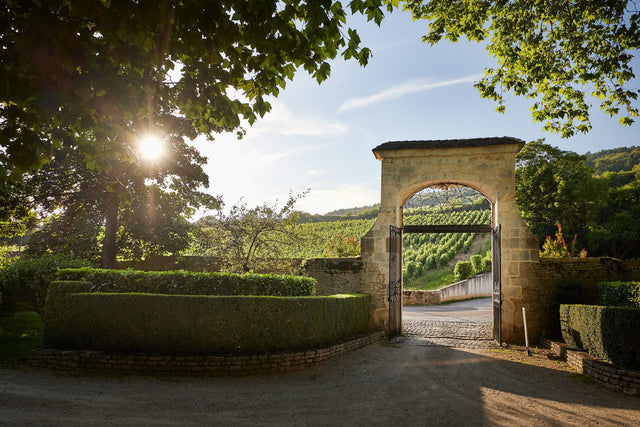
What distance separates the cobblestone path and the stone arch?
79 cm

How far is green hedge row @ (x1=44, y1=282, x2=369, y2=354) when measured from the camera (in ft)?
21.0

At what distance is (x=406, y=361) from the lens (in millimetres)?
7477

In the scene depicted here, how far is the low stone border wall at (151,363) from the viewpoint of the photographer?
612 centimetres

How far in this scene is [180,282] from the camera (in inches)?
309

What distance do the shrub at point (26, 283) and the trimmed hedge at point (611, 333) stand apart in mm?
13684

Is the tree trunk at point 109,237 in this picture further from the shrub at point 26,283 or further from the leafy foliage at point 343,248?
the leafy foliage at point 343,248

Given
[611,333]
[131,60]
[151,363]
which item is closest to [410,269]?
[611,333]

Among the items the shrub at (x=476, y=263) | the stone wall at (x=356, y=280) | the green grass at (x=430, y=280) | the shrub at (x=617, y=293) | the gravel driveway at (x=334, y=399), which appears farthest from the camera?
the green grass at (x=430, y=280)

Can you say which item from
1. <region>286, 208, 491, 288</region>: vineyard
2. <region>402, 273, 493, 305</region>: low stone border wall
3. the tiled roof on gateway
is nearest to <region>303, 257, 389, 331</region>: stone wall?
the tiled roof on gateway

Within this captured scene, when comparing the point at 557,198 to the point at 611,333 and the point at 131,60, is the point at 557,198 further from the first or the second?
the point at 131,60

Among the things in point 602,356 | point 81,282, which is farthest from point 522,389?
point 81,282

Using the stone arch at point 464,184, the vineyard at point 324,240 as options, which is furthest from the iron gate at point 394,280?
the vineyard at point 324,240

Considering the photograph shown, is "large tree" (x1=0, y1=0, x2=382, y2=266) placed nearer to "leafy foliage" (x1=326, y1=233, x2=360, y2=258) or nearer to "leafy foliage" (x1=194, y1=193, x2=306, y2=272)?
"leafy foliage" (x1=194, y1=193, x2=306, y2=272)

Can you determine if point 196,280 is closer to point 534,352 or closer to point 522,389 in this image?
point 522,389
